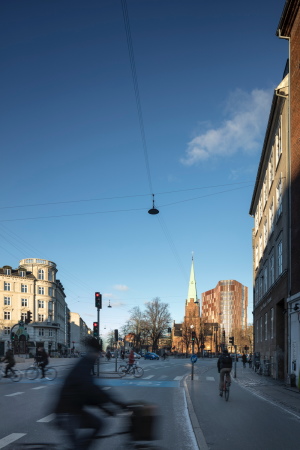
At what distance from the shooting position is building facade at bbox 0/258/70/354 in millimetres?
84562

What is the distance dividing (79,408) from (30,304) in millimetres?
86582

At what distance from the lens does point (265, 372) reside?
3438cm

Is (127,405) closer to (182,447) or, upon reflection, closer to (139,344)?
(182,447)

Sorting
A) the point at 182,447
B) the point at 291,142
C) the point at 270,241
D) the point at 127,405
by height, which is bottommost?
the point at 182,447

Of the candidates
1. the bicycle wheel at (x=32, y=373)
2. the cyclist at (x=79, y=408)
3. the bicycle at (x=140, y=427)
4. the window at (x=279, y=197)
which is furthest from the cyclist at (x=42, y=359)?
the bicycle at (x=140, y=427)

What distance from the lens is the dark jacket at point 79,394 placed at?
6105 millimetres

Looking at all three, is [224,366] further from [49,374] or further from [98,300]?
[98,300]

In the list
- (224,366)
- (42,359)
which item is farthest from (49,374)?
(224,366)

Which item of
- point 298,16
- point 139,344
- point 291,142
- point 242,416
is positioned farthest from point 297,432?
point 139,344

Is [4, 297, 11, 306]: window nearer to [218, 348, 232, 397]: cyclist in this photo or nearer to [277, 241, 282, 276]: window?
[277, 241, 282, 276]: window

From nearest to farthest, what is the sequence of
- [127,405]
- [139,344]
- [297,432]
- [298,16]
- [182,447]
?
[127,405] < [182,447] < [297,432] < [298,16] < [139,344]

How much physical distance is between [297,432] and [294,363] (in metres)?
14.7

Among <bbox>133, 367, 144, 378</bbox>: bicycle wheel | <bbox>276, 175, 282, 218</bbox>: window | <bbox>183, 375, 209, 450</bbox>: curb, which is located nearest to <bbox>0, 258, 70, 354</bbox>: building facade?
Answer: <bbox>133, 367, 144, 378</bbox>: bicycle wheel

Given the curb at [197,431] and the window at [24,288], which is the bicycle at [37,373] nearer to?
the curb at [197,431]
